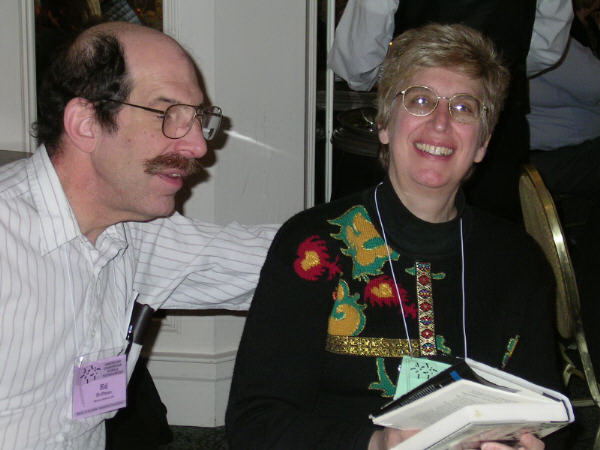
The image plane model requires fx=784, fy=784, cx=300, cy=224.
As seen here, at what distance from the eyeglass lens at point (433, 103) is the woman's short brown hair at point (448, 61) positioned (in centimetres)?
3

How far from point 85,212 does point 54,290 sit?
21 cm

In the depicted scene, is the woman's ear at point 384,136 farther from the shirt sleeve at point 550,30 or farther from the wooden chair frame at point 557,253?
the shirt sleeve at point 550,30

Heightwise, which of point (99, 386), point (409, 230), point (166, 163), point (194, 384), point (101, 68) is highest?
point (101, 68)

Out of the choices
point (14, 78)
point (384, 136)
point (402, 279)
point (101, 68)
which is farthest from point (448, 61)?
point (14, 78)

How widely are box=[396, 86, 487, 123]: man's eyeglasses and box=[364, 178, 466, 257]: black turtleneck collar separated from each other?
195 mm

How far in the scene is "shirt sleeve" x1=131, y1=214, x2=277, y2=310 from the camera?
80.7 inches

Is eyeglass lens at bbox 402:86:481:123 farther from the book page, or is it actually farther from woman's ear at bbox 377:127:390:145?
the book page

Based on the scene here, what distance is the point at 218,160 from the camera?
3102 mm

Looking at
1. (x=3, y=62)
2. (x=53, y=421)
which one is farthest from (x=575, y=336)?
(x=3, y=62)

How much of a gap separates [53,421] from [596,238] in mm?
1865

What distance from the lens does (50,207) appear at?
173cm

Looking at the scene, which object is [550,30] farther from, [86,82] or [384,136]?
[86,82]

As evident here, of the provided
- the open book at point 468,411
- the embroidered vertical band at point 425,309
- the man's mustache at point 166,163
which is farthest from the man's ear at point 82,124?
the open book at point 468,411

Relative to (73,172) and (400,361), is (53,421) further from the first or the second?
(400,361)
